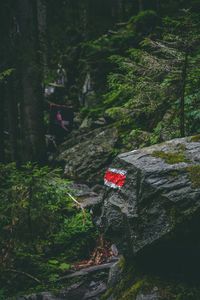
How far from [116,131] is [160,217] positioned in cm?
570

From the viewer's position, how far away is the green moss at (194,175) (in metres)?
2.26

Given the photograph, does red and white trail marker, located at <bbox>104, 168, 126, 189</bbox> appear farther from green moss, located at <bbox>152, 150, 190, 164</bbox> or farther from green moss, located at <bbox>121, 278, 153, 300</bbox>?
green moss, located at <bbox>121, 278, 153, 300</bbox>

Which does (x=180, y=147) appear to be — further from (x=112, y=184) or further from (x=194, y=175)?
(x=112, y=184)

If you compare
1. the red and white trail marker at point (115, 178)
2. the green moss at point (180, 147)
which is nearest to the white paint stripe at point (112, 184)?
the red and white trail marker at point (115, 178)

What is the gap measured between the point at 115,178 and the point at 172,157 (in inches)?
32.4

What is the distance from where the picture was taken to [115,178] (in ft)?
9.95

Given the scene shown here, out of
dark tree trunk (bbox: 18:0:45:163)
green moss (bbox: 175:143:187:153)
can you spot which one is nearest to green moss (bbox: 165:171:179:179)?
green moss (bbox: 175:143:187:153)

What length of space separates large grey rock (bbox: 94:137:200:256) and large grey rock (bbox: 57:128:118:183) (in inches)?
173

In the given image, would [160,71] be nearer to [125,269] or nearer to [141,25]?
[125,269]

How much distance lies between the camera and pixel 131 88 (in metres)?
4.06

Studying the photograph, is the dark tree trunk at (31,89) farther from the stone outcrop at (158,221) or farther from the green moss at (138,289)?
the green moss at (138,289)

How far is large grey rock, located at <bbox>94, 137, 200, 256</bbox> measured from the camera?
7.33ft

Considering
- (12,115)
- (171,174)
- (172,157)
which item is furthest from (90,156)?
(171,174)

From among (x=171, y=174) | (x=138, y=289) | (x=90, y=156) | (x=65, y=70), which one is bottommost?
(x=90, y=156)
